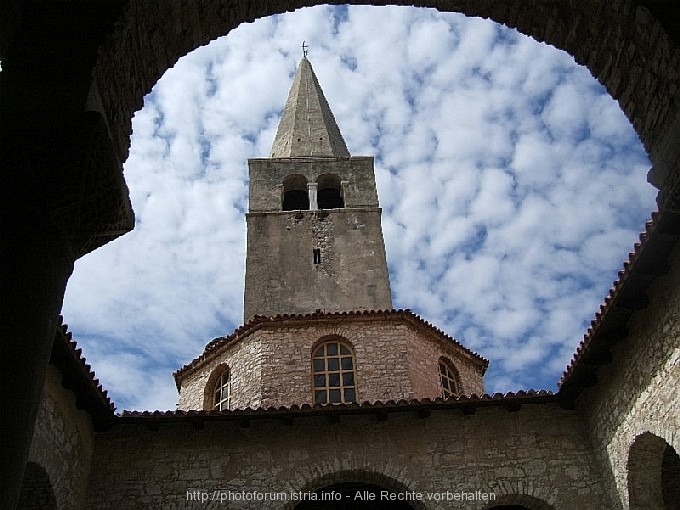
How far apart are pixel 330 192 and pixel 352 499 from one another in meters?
11.2

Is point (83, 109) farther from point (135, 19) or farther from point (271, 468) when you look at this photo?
point (271, 468)

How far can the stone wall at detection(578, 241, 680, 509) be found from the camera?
27.9ft

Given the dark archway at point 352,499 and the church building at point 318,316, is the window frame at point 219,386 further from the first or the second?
the dark archway at point 352,499

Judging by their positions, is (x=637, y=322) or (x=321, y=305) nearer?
(x=637, y=322)

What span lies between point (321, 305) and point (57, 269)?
13855mm

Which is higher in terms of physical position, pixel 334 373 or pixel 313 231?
pixel 313 231

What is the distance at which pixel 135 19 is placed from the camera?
14.6 feet

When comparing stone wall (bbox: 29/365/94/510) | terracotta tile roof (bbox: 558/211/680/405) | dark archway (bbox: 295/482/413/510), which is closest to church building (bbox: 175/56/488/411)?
dark archway (bbox: 295/482/413/510)

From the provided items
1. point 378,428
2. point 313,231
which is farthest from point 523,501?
point 313,231

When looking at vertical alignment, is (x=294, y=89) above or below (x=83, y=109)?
above

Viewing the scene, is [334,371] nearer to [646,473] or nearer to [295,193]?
[646,473]

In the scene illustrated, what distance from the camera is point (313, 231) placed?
62.6 feet

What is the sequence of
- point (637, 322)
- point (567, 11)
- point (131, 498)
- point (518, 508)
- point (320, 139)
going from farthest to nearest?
point (320, 139) < point (518, 508) < point (131, 498) < point (637, 322) < point (567, 11)

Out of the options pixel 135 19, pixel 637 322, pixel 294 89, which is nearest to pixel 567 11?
pixel 135 19
